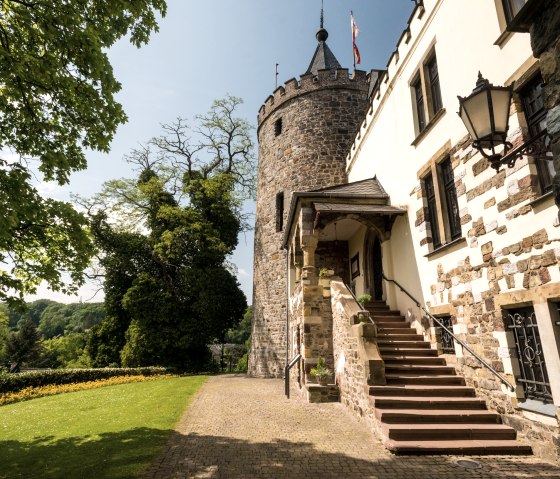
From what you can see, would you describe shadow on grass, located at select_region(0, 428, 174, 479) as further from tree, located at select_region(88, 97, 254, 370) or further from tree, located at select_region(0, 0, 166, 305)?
tree, located at select_region(88, 97, 254, 370)

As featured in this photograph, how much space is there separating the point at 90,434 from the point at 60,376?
12.3 m

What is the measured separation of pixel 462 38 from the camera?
7172mm

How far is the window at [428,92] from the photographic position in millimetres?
8695

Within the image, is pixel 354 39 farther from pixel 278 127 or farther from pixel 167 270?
pixel 167 270

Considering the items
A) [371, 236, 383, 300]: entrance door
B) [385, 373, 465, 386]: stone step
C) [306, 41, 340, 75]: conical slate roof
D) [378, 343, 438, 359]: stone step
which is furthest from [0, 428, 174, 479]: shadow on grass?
[306, 41, 340, 75]: conical slate roof

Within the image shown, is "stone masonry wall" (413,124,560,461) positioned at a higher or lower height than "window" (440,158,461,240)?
lower

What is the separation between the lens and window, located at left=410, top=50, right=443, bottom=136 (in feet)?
28.5

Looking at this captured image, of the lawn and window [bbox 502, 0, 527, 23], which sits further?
window [bbox 502, 0, 527, 23]

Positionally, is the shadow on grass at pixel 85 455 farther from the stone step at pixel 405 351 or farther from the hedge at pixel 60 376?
the hedge at pixel 60 376

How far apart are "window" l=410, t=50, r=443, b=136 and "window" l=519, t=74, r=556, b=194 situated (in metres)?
2.99

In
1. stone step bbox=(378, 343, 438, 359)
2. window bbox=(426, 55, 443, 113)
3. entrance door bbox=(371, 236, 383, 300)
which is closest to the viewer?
stone step bbox=(378, 343, 438, 359)

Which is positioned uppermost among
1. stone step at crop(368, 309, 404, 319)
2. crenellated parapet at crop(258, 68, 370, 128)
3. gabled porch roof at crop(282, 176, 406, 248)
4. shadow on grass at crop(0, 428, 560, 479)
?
crenellated parapet at crop(258, 68, 370, 128)

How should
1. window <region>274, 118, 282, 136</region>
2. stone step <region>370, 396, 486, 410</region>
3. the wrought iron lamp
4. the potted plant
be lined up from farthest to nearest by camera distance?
window <region>274, 118, 282, 136</region> → the potted plant → stone step <region>370, 396, 486, 410</region> → the wrought iron lamp

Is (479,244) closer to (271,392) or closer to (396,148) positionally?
(396,148)
